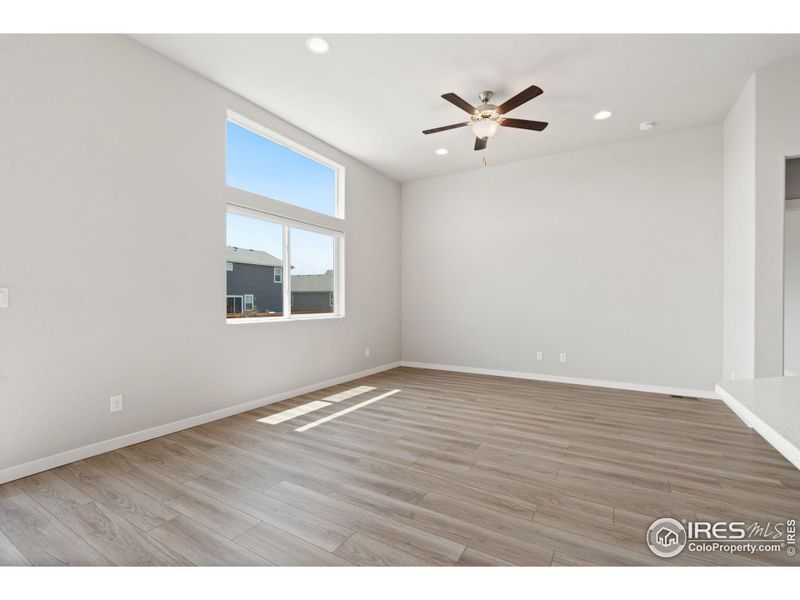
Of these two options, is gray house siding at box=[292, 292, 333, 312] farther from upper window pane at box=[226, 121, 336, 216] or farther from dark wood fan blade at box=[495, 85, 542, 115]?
dark wood fan blade at box=[495, 85, 542, 115]

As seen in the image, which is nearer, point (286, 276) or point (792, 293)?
point (792, 293)

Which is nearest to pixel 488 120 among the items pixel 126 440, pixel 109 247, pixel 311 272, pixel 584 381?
pixel 311 272

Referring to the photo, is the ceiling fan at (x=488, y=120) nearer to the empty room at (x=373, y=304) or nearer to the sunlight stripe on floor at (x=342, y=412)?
the empty room at (x=373, y=304)

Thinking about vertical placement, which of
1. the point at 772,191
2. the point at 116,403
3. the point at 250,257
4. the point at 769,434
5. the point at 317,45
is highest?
the point at 317,45

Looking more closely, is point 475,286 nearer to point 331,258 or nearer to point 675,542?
point 331,258

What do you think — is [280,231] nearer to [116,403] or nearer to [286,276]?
[286,276]

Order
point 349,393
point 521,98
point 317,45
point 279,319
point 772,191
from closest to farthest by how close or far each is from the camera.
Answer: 1. point 317,45
2. point 521,98
3. point 772,191
4. point 279,319
5. point 349,393

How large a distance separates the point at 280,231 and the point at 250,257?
52 centimetres

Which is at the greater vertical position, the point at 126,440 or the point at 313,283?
the point at 313,283

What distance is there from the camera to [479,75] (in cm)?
328

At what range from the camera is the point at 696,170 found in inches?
171

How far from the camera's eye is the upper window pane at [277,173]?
378 centimetres
